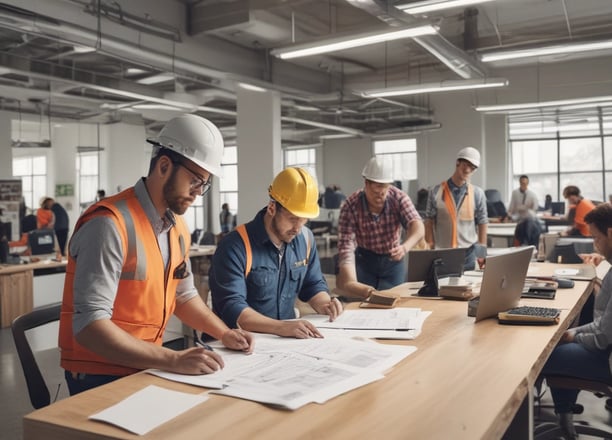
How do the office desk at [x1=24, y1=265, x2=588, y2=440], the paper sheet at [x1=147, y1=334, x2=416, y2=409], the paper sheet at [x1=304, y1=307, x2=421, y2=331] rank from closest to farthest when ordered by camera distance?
the office desk at [x1=24, y1=265, x2=588, y2=440]
the paper sheet at [x1=147, y1=334, x2=416, y2=409]
the paper sheet at [x1=304, y1=307, x2=421, y2=331]

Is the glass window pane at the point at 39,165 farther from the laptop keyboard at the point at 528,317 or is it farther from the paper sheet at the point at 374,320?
the laptop keyboard at the point at 528,317

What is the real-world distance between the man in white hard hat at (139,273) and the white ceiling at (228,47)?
14.0 feet

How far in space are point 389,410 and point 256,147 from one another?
9.64 m

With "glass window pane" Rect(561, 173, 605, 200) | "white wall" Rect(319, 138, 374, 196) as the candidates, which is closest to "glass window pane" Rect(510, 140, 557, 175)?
"glass window pane" Rect(561, 173, 605, 200)

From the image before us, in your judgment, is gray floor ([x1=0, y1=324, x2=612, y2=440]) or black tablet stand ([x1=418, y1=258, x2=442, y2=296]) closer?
black tablet stand ([x1=418, y1=258, x2=442, y2=296])

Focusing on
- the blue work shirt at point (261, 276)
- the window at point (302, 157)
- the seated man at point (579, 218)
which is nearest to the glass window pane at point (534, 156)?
the window at point (302, 157)

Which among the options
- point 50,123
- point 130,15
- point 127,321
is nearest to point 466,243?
point 127,321

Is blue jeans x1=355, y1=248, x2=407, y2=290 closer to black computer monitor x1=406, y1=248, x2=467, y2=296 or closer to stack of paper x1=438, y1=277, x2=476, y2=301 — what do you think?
black computer monitor x1=406, y1=248, x2=467, y2=296

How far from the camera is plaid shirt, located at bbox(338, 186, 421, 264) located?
4227 millimetres

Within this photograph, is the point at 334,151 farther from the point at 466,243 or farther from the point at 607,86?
the point at 466,243

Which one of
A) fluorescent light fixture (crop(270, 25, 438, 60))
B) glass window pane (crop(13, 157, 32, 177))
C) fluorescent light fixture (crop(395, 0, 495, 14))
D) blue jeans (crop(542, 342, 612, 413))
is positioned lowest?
blue jeans (crop(542, 342, 612, 413))

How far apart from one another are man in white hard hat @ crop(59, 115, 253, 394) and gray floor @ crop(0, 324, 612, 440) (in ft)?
3.42

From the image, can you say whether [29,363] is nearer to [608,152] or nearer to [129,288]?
[129,288]

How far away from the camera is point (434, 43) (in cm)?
760
